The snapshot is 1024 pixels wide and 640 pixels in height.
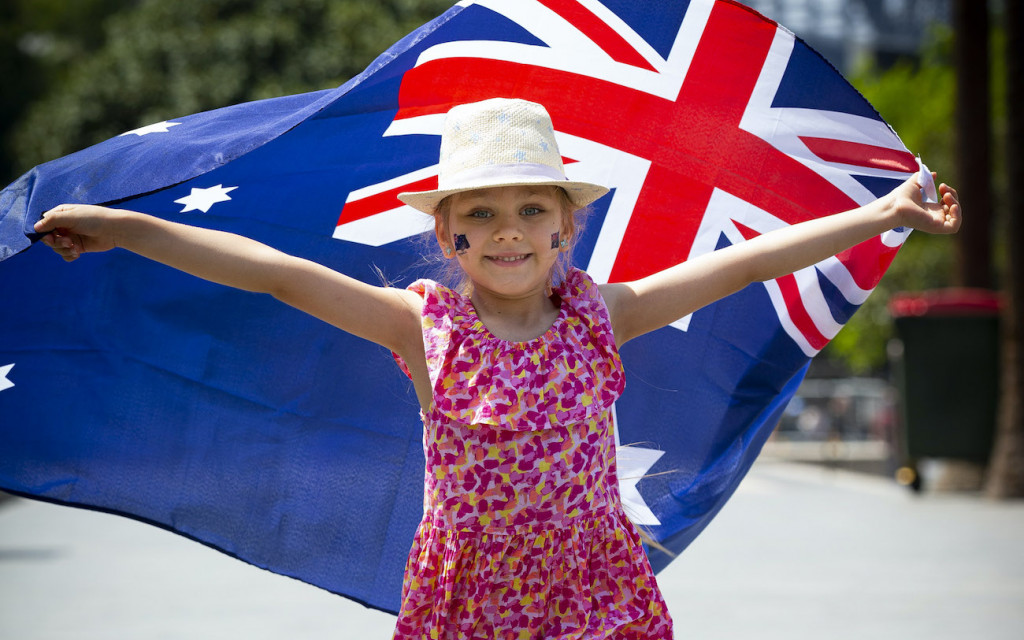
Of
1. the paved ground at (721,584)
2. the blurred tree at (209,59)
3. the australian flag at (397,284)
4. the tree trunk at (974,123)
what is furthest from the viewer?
the blurred tree at (209,59)

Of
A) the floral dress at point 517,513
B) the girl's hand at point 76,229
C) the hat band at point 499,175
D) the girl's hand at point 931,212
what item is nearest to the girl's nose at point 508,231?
the hat band at point 499,175

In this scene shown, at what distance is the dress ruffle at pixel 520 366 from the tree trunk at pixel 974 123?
487 inches

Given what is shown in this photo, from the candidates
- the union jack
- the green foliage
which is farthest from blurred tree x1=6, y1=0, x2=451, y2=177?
the union jack

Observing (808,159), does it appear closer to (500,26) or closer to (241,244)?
(500,26)

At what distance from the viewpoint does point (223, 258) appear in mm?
2396

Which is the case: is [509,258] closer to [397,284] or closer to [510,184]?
[510,184]

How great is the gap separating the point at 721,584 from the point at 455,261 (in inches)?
228

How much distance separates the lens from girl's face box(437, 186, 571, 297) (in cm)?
261

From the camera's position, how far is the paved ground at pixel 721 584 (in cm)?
667

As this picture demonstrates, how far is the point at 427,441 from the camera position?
2598 millimetres

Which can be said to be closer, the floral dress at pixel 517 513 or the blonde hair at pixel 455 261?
the floral dress at pixel 517 513

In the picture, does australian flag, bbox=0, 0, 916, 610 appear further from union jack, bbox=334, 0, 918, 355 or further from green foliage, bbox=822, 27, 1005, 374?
green foliage, bbox=822, 27, 1005, 374

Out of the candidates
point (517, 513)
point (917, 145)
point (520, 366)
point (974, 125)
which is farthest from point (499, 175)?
point (917, 145)

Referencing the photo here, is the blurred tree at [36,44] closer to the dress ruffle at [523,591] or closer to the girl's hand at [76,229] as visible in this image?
the girl's hand at [76,229]
